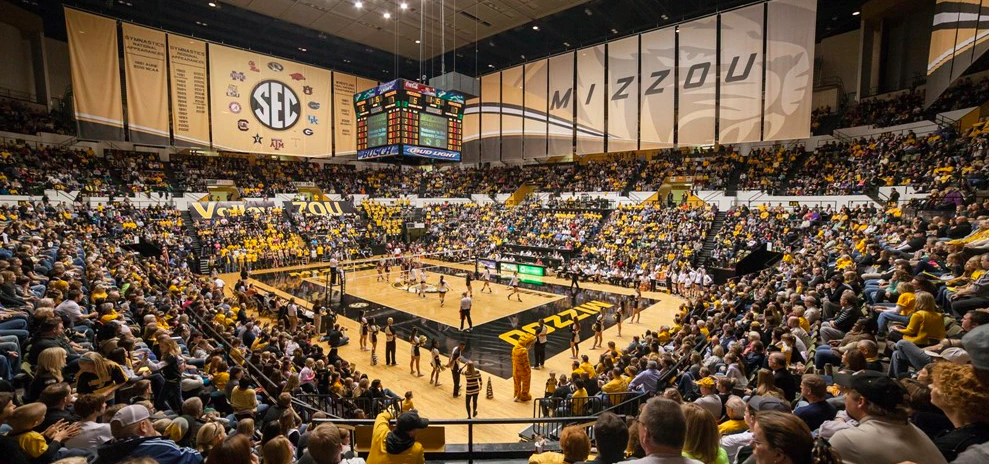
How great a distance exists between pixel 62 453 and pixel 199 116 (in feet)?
109

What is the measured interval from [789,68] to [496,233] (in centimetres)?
1998

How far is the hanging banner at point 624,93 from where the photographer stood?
29203mm

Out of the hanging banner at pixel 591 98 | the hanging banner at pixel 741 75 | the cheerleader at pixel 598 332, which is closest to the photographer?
the cheerleader at pixel 598 332

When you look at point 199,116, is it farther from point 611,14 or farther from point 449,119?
point 611,14

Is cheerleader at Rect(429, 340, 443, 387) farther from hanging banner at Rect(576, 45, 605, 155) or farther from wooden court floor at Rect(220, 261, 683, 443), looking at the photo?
hanging banner at Rect(576, 45, 605, 155)

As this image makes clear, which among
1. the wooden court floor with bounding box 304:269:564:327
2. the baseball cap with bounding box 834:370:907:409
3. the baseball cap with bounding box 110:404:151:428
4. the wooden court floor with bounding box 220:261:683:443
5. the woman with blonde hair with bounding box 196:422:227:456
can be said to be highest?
the baseball cap with bounding box 834:370:907:409

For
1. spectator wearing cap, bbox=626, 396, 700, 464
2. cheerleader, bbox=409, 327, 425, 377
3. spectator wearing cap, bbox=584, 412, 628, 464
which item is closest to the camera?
spectator wearing cap, bbox=626, 396, 700, 464

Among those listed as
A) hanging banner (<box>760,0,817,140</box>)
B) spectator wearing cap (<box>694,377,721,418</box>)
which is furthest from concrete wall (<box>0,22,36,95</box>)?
hanging banner (<box>760,0,817,140</box>)

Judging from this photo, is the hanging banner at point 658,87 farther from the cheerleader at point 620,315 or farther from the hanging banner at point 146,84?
the hanging banner at point 146,84

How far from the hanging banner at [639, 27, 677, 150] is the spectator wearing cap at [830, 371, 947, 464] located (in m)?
28.3

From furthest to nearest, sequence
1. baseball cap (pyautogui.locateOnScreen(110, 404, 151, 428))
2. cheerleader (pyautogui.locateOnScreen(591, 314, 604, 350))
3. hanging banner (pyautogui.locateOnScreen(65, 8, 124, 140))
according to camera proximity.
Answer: hanging banner (pyautogui.locateOnScreen(65, 8, 124, 140))
cheerleader (pyautogui.locateOnScreen(591, 314, 604, 350))
baseball cap (pyautogui.locateOnScreen(110, 404, 151, 428))

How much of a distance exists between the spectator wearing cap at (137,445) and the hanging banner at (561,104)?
32.0 metres

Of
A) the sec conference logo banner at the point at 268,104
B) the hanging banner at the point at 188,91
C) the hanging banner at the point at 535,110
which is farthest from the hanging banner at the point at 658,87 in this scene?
the hanging banner at the point at 188,91

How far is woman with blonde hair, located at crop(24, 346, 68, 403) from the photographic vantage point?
13.4 feet
